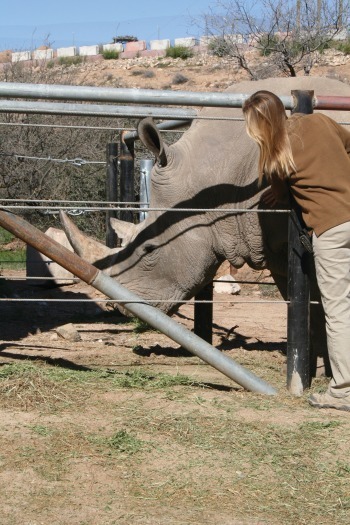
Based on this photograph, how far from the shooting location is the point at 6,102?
5895mm

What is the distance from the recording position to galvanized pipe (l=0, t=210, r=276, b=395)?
5547mm

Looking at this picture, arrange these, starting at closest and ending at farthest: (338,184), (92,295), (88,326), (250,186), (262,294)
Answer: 1. (338,184)
2. (250,186)
3. (88,326)
4. (92,295)
5. (262,294)

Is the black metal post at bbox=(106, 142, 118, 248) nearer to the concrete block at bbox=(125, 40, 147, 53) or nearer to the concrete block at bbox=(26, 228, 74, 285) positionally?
the concrete block at bbox=(26, 228, 74, 285)

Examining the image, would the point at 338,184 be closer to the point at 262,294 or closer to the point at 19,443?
the point at 19,443

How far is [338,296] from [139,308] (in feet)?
3.98

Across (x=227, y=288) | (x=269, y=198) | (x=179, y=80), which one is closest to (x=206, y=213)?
(x=269, y=198)

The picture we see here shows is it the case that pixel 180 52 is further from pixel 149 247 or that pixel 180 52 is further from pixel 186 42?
pixel 149 247

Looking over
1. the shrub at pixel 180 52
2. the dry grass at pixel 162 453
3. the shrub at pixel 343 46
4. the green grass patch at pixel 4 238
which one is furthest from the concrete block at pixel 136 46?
the dry grass at pixel 162 453

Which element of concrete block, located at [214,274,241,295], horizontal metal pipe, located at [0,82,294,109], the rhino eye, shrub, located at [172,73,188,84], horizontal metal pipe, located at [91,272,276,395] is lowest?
concrete block, located at [214,274,241,295]

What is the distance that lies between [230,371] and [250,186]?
1.59 metres

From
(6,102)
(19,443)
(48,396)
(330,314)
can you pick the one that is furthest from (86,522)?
(6,102)

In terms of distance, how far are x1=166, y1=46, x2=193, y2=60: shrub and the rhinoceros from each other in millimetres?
41589

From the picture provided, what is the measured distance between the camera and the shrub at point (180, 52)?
47.7 m

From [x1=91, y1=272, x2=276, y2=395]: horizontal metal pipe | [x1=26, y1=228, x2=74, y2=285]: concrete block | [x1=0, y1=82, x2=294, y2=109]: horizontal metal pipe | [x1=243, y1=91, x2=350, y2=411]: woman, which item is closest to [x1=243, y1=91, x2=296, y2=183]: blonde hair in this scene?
[x1=243, y1=91, x2=350, y2=411]: woman
